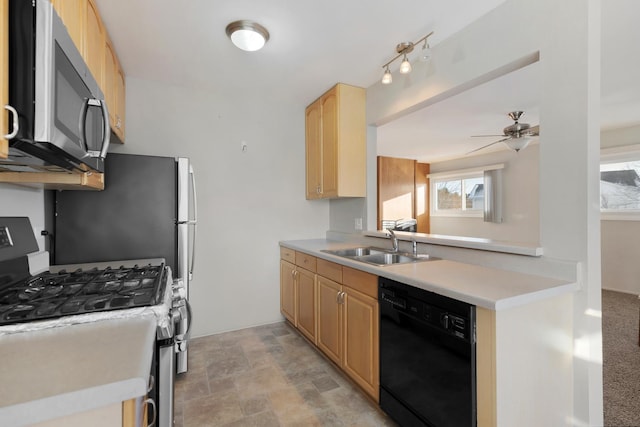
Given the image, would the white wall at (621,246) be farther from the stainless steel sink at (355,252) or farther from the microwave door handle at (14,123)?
the microwave door handle at (14,123)

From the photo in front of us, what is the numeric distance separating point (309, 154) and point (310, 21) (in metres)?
1.53

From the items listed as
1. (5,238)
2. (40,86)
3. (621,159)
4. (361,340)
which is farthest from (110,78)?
(621,159)

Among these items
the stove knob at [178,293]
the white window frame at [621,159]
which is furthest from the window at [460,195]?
the stove knob at [178,293]

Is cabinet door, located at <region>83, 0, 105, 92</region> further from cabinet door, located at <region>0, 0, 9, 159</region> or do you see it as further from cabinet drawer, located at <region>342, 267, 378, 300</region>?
cabinet drawer, located at <region>342, 267, 378, 300</region>

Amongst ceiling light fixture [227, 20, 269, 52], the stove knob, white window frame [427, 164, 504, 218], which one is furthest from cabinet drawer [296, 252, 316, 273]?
white window frame [427, 164, 504, 218]

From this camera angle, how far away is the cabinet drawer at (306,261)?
2537 mm

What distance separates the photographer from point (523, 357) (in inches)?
49.3

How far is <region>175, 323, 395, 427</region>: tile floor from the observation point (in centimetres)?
175

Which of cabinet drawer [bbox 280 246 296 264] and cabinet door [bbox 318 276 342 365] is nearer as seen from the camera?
cabinet door [bbox 318 276 342 365]

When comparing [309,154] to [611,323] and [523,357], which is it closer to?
[523,357]

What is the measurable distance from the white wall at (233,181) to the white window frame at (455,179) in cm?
397

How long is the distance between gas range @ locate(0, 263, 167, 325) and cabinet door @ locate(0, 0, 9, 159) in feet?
1.66

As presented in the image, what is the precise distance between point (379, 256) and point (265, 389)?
127cm

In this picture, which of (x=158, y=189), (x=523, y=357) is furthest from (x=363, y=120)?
(x=523, y=357)
